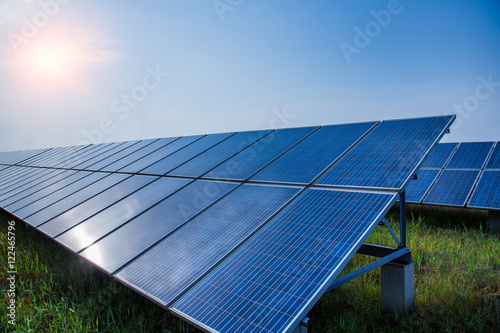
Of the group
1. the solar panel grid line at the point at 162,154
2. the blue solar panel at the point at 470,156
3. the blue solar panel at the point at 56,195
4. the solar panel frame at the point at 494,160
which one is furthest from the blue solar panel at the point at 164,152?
the solar panel frame at the point at 494,160

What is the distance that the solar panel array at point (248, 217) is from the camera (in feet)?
9.18

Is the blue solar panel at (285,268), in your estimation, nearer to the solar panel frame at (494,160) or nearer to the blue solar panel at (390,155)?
the blue solar panel at (390,155)

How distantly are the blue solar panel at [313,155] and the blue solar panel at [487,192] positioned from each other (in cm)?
488

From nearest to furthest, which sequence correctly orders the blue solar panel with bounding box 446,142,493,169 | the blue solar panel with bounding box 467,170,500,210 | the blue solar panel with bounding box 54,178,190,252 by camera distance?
the blue solar panel with bounding box 54,178,190,252, the blue solar panel with bounding box 467,170,500,210, the blue solar panel with bounding box 446,142,493,169

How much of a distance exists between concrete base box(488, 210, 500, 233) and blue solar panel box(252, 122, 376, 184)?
5288 millimetres

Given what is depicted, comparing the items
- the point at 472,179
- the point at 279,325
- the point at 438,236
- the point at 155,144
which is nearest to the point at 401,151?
the point at 279,325

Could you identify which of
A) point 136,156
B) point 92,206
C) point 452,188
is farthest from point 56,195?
point 452,188

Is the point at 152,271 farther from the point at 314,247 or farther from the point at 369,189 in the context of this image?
the point at 369,189

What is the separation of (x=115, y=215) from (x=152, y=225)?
119cm

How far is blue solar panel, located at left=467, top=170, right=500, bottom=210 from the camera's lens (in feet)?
27.0

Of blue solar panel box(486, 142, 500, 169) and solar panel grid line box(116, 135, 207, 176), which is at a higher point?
solar panel grid line box(116, 135, 207, 176)

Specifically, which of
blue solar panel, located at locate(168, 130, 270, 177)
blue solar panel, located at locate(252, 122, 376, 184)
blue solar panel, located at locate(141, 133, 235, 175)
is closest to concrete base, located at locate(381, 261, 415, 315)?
blue solar panel, located at locate(252, 122, 376, 184)

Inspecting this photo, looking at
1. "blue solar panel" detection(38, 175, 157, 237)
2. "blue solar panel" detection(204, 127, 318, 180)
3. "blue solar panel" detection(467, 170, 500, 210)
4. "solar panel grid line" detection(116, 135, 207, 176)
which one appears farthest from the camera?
"blue solar panel" detection(467, 170, 500, 210)

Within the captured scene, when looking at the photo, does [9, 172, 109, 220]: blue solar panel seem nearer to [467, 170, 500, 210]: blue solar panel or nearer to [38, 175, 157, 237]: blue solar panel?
[38, 175, 157, 237]: blue solar panel
